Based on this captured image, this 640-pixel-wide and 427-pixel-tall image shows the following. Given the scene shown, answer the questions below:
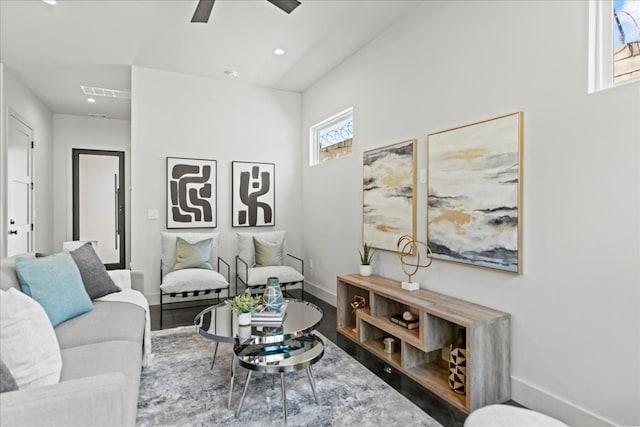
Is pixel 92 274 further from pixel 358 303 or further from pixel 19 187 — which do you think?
pixel 19 187

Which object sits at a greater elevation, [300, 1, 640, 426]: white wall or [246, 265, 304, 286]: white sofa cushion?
[300, 1, 640, 426]: white wall

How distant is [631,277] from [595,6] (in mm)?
1418

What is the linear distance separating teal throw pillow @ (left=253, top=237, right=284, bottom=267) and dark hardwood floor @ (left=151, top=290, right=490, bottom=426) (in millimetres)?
749

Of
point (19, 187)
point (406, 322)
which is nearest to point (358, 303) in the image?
point (406, 322)

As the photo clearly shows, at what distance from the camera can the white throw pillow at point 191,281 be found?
3.69 m

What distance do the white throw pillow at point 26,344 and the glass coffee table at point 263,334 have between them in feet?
2.70

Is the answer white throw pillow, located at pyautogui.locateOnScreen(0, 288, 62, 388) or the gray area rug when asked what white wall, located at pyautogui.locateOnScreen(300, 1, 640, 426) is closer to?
the gray area rug

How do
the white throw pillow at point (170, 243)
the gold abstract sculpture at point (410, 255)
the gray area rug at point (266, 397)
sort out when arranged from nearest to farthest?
the gray area rug at point (266, 397) → the gold abstract sculpture at point (410, 255) → the white throw pillow at point (170, 243)

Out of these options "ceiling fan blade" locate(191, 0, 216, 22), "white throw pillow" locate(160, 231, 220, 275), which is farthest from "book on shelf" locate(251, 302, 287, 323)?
"white throw pillow" locate(160, 231, 220, 275)

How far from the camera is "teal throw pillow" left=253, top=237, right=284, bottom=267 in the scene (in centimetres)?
445

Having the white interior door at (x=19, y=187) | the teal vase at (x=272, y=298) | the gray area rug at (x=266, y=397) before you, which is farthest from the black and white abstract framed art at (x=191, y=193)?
the teal vase at (x=272, y=298)

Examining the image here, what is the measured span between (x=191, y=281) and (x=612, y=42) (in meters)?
3.84

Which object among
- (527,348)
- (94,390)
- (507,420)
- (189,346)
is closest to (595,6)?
(527,348)

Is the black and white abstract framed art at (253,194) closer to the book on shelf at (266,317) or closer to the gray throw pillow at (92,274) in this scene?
the gray throw pillow at (92,274)
